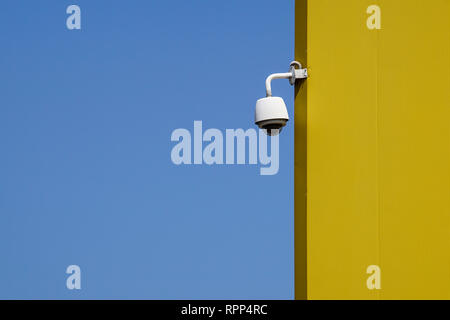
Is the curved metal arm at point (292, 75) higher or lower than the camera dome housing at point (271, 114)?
higher
